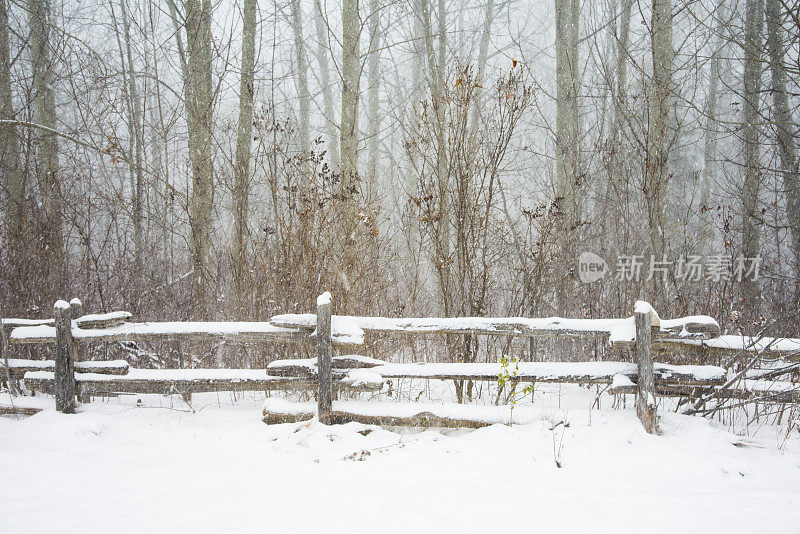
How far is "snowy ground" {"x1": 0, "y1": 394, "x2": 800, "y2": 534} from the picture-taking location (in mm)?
2803

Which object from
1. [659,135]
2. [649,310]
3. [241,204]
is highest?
[659,135]

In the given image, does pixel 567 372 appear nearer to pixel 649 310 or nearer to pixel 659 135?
pixel 649 310

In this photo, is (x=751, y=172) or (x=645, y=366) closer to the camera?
(x=645, y=366)

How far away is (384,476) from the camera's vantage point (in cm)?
343

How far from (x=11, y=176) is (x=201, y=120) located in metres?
3.08

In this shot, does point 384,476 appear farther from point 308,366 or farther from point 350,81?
point 350,81

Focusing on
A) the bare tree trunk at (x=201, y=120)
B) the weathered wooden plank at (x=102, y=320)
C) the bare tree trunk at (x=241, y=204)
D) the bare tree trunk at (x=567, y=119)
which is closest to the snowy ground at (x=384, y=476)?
the weathered wooden plank at (x=102, y=320)

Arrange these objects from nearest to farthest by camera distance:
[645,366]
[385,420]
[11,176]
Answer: [645,366] → [385,420] → [11,176]

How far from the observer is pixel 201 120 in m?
6.69

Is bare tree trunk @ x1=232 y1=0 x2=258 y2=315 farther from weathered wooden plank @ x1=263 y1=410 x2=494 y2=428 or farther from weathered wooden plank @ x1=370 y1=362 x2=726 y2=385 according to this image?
weathered wooden plank @ x1=370 y1=362 x2=726 y2=385

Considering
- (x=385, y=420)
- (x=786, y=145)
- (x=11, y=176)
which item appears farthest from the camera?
(x=11, y=176)

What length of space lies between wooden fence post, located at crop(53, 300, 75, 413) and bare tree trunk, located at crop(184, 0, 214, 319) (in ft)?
6.64

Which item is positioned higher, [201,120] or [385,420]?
[201,120]

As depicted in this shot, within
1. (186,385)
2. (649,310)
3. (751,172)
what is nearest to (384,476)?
(186,385)
